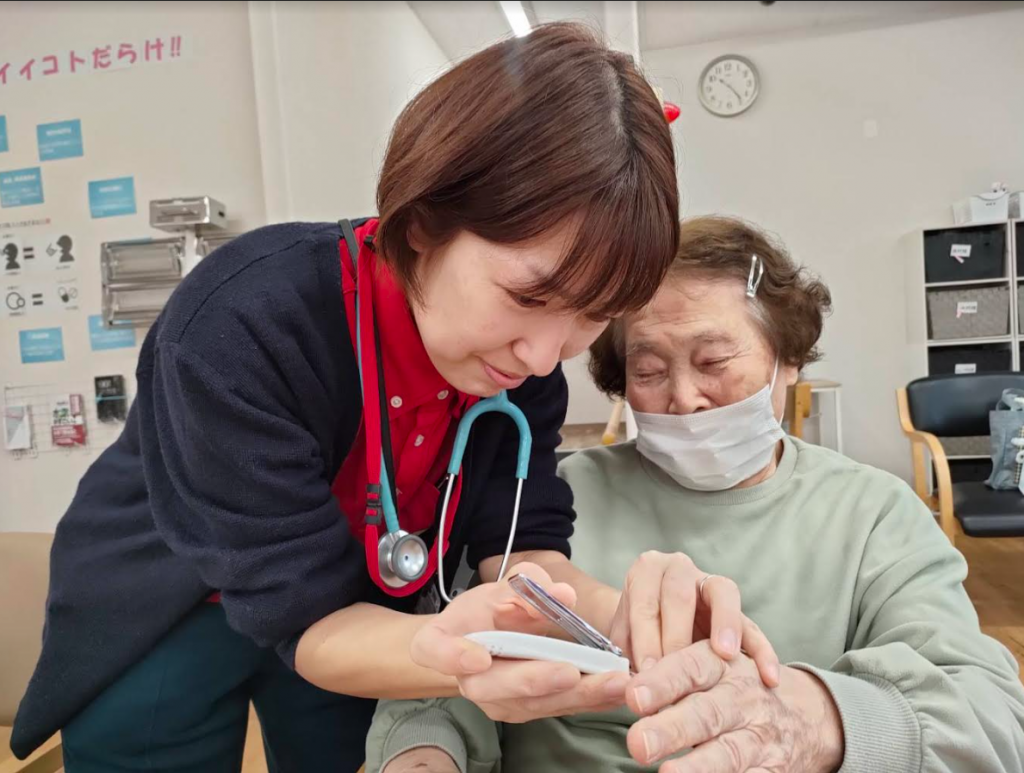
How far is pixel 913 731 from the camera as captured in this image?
682 mm

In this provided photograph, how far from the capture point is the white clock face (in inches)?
150

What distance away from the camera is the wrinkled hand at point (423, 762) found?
2.60 feet

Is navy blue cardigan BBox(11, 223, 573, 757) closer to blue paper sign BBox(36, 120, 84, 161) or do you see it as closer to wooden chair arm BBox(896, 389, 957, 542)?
wooden chair arm BBox(896, 389, 957, 542)

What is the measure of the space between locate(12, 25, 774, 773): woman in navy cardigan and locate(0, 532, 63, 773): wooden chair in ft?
1.77

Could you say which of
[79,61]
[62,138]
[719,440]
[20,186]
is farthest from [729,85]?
[20,186]

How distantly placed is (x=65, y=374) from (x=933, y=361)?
423 cm

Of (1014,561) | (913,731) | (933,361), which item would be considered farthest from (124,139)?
(933,361)

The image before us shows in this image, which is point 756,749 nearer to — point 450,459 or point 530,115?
point 450,459

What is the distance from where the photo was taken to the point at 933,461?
253 cm

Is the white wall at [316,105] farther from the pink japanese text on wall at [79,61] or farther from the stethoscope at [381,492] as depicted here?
the stethoscope at [381,492]

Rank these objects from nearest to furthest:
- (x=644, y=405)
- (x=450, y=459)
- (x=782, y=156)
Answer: (x=450, y=459), (x=644, y=405), (x=782, y=156)

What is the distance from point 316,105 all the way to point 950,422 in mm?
2949

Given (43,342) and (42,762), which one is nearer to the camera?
(42,762)

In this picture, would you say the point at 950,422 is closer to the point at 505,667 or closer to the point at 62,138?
the point at 505,667
